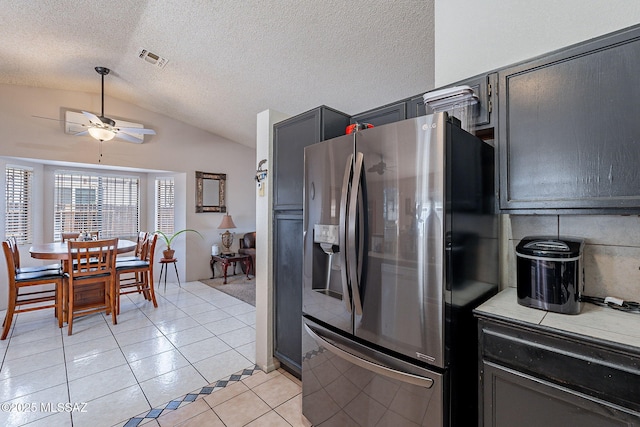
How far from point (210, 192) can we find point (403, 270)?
5.25 metres

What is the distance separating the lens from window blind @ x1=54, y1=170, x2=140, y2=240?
482 centimetres

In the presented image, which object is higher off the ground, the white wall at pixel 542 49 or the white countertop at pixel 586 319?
the white wall at pixel 542 49

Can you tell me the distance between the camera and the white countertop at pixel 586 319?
1.01 metres

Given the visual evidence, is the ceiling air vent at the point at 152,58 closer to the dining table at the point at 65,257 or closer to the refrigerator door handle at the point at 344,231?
the dining table at the point at 65,257

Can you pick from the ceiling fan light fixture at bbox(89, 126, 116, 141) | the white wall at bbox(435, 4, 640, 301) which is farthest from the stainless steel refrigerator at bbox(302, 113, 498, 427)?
the ceiling fan light fixture at bbox(89, 126, 116, 141)

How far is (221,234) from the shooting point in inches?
236

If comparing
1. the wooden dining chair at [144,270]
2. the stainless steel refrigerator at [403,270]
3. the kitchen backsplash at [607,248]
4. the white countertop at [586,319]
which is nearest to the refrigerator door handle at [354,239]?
the stainless steel refrigerator at [403,270]

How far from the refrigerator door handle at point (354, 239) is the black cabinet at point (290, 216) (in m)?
0.75

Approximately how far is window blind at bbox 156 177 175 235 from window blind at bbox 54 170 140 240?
38 cm

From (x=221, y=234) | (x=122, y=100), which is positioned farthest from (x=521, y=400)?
(x=122, y=100)

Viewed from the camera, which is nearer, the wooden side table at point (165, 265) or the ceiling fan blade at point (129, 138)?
the ceiling fan blade at point (129, 138)

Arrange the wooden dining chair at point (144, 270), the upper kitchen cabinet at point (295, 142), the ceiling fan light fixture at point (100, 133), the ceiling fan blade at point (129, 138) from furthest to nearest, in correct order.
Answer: the ceiling fan blade at point (129, 138), the wooden dining chair at point (144, 270), the ceiling fan light fixture at point (100, 133), the upper kitchen cabinet at point (295, 142)

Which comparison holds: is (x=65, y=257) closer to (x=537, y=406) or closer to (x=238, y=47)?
(x=238, y=47)

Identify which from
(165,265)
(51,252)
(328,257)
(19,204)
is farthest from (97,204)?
(328,257)
